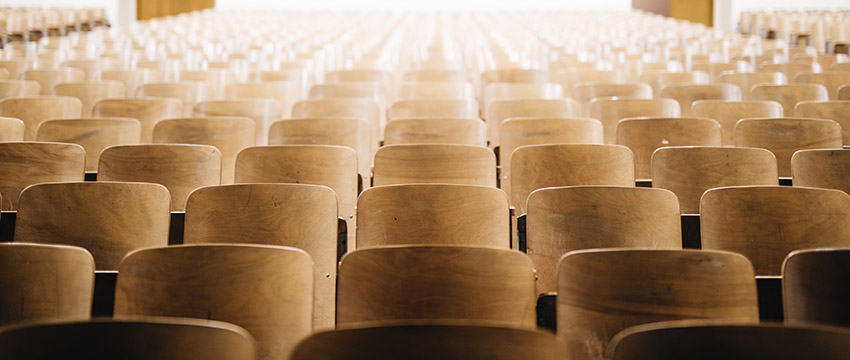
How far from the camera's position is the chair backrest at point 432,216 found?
5.03 feet

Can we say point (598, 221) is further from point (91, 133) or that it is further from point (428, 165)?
point (91, 133)

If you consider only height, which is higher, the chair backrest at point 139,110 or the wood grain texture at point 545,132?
the chair backrest at point 139,110

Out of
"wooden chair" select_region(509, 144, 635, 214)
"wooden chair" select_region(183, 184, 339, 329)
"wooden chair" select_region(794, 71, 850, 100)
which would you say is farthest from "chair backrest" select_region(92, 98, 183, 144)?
"wooden chair" select_region(794, 71, 850, 100)

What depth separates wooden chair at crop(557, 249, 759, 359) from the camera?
115 cm

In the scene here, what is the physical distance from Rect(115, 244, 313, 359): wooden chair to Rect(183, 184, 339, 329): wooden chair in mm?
351

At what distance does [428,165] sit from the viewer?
1.93 metres

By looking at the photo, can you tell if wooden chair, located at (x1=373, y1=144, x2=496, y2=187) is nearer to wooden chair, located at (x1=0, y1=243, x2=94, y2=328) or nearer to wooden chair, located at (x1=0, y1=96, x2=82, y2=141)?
wooden chair, located at (x1=0, y1=243, x2=94, y2=328)

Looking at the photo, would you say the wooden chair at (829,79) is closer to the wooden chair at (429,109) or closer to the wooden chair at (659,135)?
the wooden chair at (659,135)

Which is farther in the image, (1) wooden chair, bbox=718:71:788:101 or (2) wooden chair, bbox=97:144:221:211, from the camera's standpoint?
(1) wooden chair, bbox=718:71:788:101

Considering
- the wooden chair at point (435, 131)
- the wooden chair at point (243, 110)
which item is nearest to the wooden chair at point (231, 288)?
the wooden chair at point (435, 131)

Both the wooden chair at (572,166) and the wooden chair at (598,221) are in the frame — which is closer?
the wooden chair at (598,221)

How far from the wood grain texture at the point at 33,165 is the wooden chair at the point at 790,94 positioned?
2488 mm

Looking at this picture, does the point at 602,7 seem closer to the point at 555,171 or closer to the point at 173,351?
the point at 555,171

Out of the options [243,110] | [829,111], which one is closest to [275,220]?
[243,110]
